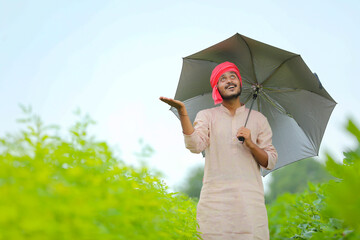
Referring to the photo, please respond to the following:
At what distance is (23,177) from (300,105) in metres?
4.11

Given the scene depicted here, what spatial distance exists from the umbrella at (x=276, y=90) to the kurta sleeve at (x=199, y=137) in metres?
0.91

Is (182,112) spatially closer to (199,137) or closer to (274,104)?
(199,137)

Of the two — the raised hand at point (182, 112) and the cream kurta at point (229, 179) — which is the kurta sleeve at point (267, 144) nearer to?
the cream kurta at point (229, 179)

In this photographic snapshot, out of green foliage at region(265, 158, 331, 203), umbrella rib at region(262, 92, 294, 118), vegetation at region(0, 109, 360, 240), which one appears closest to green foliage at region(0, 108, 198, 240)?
vegetation at region(0, 109, 360, 240)

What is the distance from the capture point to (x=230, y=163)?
3.77 m

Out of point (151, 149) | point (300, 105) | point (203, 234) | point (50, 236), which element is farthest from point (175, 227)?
point (300, 105)

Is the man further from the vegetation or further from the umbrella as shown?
the vegetation

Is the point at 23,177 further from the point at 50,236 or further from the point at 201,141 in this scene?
the point at 201,141

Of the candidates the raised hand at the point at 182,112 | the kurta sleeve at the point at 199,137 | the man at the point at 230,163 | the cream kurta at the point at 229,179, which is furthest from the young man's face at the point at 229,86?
the raised hand at the point at 182,112

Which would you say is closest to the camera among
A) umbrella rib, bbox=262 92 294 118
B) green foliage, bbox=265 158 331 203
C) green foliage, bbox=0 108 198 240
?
green foliage, bbox=0 108 198 240

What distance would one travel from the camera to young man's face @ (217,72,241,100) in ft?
13.3

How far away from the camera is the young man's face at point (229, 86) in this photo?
406cm

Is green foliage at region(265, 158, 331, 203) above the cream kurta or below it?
below

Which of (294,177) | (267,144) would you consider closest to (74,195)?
(267,144)
